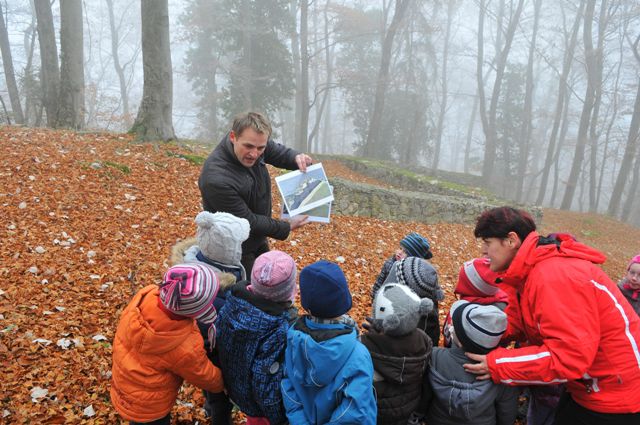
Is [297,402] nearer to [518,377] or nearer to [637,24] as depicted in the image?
[518,377]

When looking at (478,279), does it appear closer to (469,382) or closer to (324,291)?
(469,382)

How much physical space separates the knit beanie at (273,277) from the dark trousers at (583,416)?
1711mm

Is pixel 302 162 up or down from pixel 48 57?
down

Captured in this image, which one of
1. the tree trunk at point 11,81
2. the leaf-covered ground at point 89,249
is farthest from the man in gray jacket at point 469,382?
the tree trunk at point 11,81

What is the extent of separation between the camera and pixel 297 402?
78.3 inches

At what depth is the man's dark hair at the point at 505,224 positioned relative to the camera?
88.5 inches

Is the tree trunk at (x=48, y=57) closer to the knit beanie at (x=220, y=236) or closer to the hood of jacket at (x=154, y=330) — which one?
the knit beanie at (x=220, y=236)

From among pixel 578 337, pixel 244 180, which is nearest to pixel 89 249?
pixel 244 180

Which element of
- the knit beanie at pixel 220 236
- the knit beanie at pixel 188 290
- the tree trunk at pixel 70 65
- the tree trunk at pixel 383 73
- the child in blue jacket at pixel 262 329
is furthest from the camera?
the tree trunk at pixel 383 73

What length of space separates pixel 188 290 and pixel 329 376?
0.84m

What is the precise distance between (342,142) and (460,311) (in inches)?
1827

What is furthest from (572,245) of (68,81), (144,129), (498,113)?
(498,113)

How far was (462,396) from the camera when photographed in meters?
2.12

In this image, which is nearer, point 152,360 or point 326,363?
point 326,363
